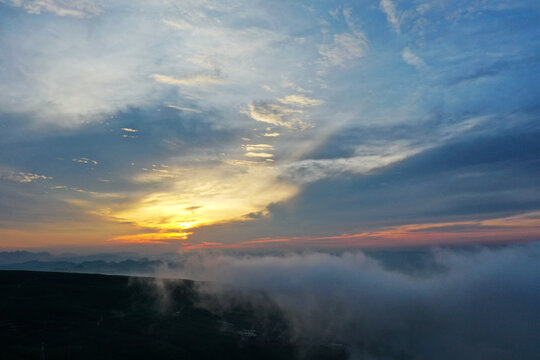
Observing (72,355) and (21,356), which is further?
(72,355)

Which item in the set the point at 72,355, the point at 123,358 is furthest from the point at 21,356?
the point at 123,358

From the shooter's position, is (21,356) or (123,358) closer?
(21,356)

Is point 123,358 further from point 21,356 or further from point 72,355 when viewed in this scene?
point 21,356

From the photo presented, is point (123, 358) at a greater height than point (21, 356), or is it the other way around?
point (21, 356)
